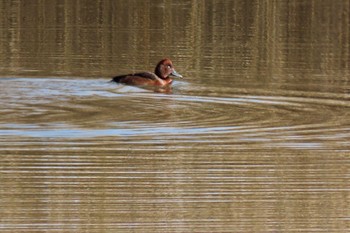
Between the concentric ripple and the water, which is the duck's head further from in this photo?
the concentric ripple

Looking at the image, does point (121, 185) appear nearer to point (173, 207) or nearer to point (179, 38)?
point (173, 207)

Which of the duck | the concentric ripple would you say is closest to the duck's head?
the duck

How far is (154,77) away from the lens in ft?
57.7

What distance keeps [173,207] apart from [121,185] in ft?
2.54

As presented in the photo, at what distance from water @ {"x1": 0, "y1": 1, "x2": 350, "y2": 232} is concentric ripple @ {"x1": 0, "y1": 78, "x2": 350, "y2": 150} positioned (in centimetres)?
2

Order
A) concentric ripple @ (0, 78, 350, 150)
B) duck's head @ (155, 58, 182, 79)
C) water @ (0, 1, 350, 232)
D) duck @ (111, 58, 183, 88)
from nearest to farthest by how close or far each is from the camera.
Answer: water @ (0, 1, 350, 232) → concentric ripple @ (0, 78, 350, 150) → duck @ (111, 58, 183, 88) → duck's head @ (155, 58, 182, 79)

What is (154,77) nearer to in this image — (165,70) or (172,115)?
(165,70)

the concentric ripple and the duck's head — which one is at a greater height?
the duck's head

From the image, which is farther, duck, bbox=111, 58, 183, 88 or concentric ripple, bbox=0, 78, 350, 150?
duck, bbox=111, 58, 183, 88

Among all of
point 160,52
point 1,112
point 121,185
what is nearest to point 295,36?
point 160,52

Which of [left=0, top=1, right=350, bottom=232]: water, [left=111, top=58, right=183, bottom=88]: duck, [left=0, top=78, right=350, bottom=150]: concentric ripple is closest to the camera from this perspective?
[left=0, top=1, right=350, bottom=232]: water

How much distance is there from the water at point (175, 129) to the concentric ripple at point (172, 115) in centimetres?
2

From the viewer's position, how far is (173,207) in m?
9.65

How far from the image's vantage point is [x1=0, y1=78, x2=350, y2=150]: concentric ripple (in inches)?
493
